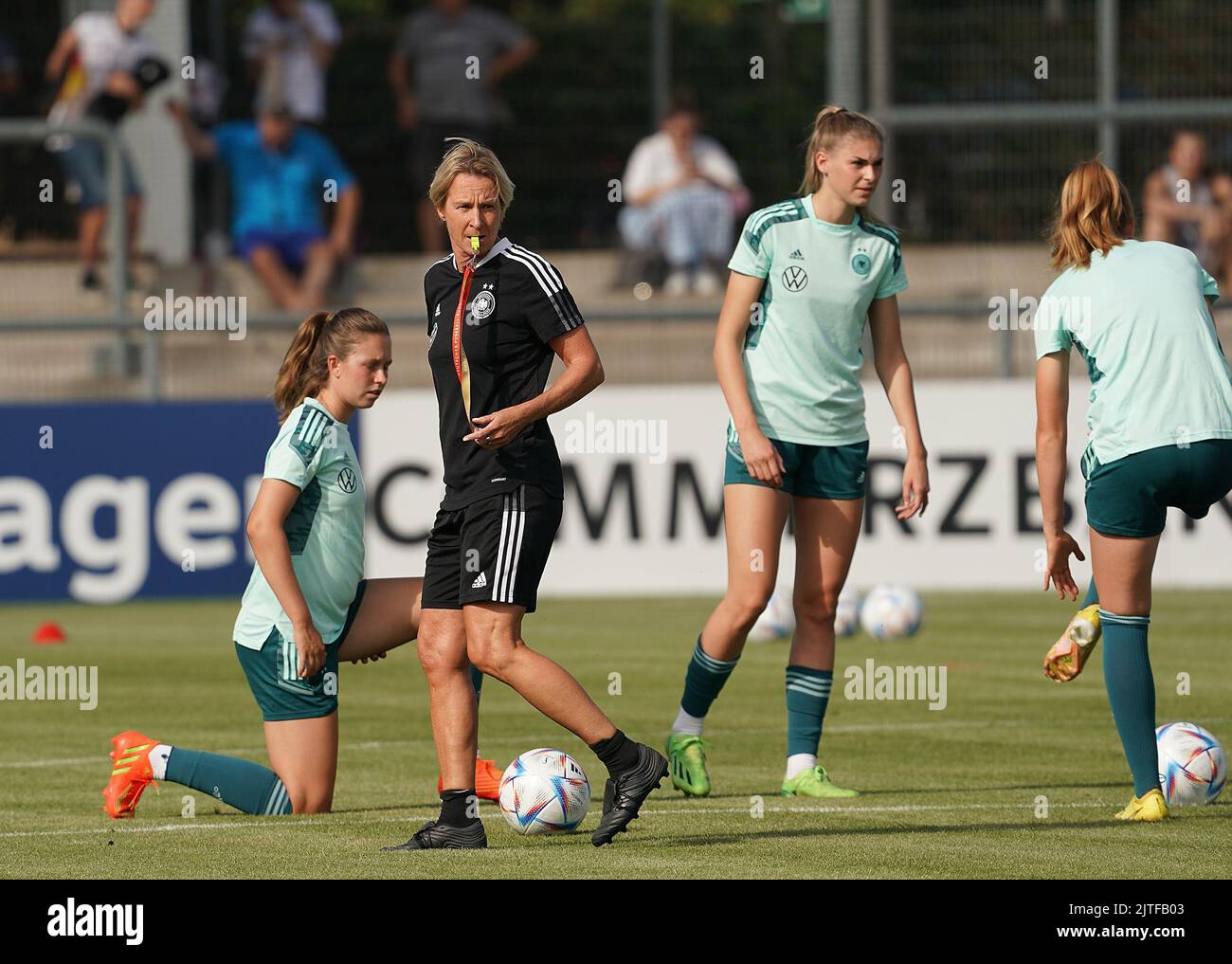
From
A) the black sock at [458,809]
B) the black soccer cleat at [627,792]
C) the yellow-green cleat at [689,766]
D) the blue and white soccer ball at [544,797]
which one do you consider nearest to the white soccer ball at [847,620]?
the yellow-green cleat at [689,766]

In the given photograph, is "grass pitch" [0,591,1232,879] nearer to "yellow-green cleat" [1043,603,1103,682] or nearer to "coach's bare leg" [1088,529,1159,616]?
"yellow-green cleat" [1043,603,1103,682]

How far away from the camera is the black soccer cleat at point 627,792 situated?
7078 mm

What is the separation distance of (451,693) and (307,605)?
89 centimetres

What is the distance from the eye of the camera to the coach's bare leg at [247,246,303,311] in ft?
63.3

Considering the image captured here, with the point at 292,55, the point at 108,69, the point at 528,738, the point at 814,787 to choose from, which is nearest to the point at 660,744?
the point at 528,738

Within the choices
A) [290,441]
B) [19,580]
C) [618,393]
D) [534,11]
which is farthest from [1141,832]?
[534,11]

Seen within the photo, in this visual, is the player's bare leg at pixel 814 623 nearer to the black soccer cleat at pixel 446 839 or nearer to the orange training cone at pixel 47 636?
the black soccer cleat at pixel 446 839

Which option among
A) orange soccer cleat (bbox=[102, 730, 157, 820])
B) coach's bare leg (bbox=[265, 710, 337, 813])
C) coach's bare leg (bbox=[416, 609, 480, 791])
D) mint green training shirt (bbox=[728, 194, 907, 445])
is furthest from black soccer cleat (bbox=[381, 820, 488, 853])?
mint green training shirt (bbox=[728, 194, 907, 445])

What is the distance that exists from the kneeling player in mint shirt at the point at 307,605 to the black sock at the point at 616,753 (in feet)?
3.90

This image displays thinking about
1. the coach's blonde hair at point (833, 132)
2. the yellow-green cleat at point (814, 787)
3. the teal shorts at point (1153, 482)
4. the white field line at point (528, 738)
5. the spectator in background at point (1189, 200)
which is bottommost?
the white field line at point (528, 738)

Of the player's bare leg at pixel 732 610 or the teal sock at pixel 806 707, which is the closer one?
the player's bare leg at pixel 732 610

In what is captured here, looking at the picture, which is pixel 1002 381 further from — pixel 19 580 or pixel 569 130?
pixel 19 580

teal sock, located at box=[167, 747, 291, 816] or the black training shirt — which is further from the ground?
the black training shirt

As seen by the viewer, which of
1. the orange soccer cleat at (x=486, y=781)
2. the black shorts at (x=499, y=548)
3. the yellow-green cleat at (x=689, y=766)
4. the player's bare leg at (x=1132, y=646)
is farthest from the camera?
the yellow-green cleat at (x=689, y=766)
